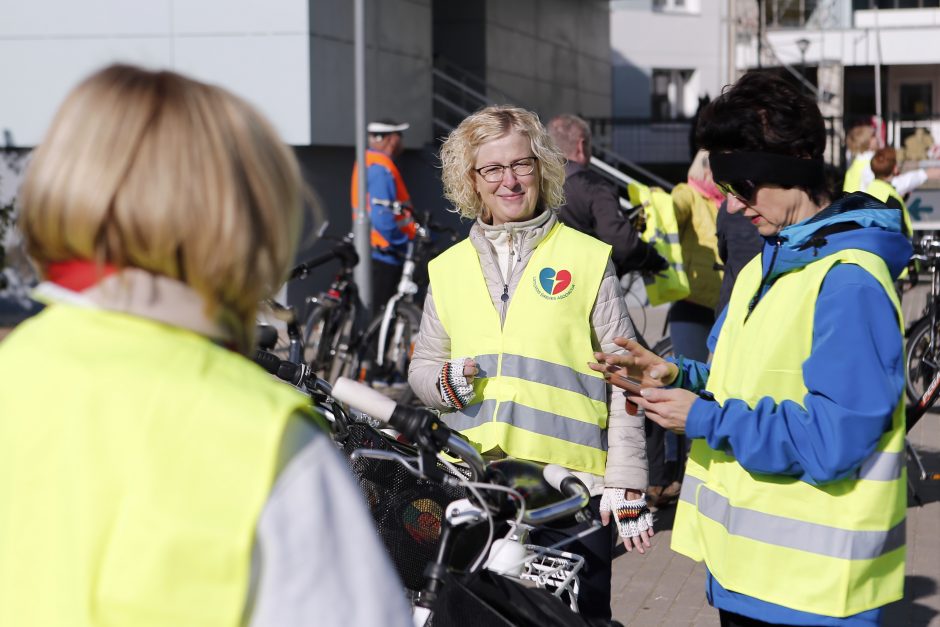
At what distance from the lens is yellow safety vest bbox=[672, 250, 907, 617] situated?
2.61 metres

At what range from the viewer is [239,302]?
145 cm

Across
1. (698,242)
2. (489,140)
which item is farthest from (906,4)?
(489,140)

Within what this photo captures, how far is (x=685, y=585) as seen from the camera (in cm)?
580

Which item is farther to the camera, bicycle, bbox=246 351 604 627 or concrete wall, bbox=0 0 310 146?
concrete wall, bbox=0 0 310 146

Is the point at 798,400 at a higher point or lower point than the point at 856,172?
lower

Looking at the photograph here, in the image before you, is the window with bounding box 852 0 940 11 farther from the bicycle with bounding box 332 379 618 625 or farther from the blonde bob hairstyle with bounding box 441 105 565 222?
Answer: the bicycle with bounding box 332 379 618 625

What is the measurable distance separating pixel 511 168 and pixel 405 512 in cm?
128

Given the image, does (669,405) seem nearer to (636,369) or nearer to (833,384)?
(636,369)

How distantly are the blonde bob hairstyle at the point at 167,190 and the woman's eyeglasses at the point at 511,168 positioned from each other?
7.52 ft

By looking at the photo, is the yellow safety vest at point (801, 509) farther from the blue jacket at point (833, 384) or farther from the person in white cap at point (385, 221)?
the person in white cap at point (385, 221)

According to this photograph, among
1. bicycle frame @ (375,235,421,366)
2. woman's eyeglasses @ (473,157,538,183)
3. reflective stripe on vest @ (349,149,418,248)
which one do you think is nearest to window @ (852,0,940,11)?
reflective stripe on vest @ (349,149,418,248)

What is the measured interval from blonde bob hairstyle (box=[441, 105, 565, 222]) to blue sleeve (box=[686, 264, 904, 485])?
1.36 m

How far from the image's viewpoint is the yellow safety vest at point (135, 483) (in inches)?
51.1

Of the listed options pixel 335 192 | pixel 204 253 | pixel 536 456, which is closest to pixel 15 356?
pixel 204 253
